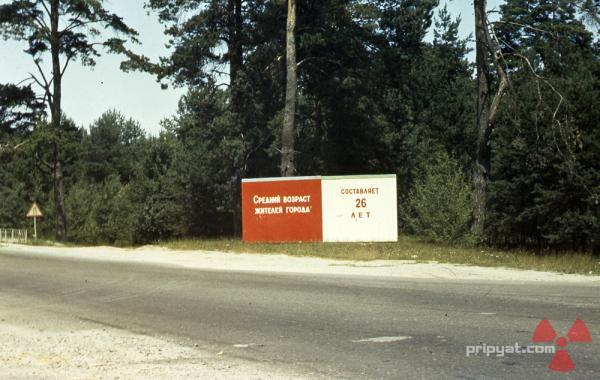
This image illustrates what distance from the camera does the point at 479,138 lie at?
2783 cm

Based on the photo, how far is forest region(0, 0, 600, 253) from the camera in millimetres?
22984

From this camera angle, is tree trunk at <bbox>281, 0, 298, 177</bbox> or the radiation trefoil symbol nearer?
the radiation trefoil symbol

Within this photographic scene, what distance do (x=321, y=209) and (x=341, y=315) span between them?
660 inches

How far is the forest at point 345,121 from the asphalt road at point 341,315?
9735 millimetres

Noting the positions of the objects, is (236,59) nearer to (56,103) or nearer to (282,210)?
(56,103)

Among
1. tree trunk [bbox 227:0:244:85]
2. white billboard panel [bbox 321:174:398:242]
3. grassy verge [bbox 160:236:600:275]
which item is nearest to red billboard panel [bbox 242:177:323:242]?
white billboard panel [bbox 321:174:398:242]

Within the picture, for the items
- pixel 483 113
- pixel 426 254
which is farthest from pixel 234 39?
pixel 426 254

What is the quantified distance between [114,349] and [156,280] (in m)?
7.84

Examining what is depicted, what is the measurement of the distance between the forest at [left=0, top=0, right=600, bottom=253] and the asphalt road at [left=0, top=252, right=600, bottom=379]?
31.9 ft

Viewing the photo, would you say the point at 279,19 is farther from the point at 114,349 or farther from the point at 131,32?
the point at 114,349

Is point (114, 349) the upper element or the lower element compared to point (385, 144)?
lower

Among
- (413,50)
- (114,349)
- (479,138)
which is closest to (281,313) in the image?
(114,349)

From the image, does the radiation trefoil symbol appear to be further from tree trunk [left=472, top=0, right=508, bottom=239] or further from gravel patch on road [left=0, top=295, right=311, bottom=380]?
tree trunk [left=472, top=0, right=508, bottom=239]

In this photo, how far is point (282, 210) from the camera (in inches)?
1101
